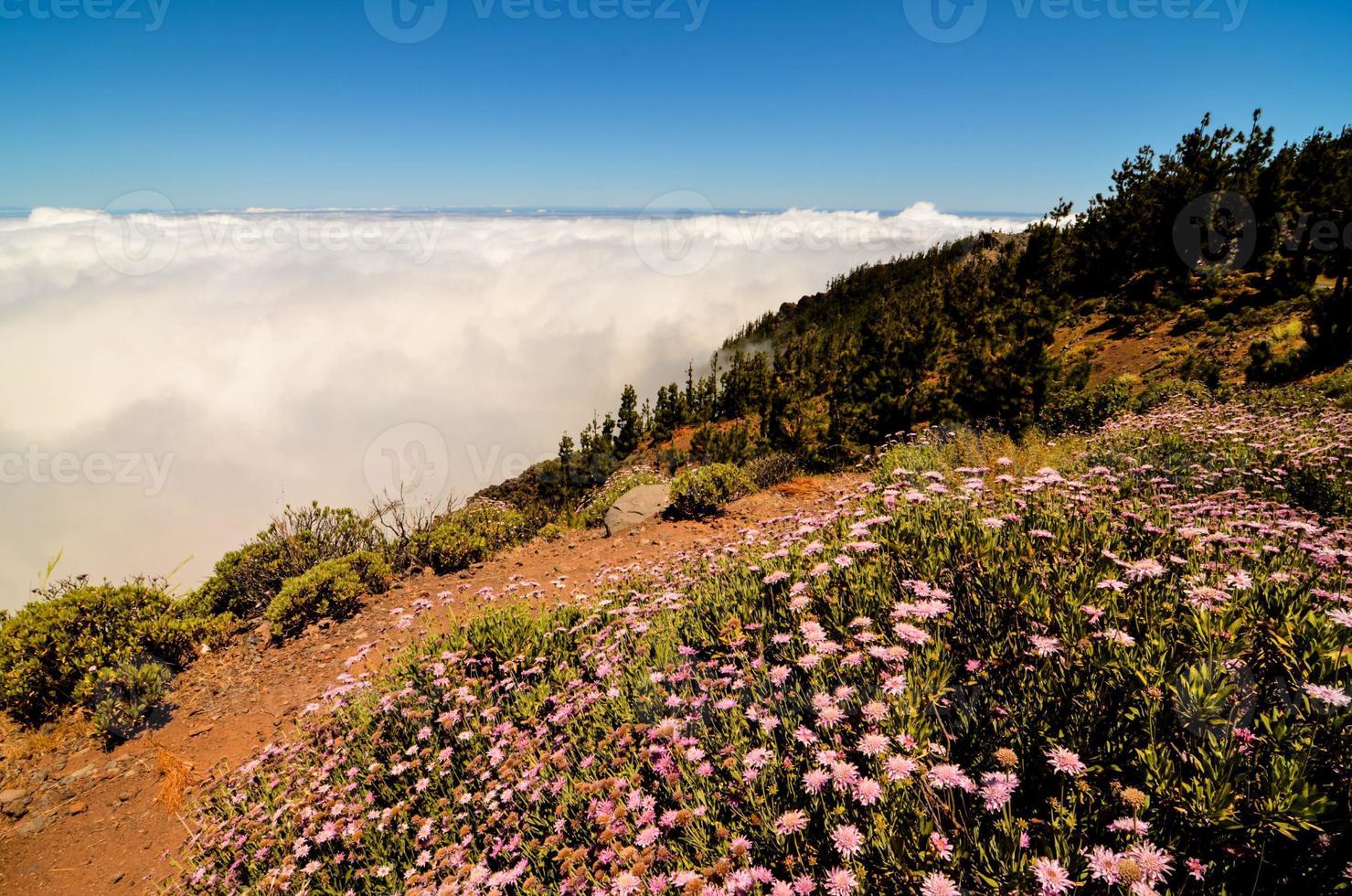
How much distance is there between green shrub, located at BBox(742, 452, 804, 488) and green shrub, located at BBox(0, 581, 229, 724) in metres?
9.23

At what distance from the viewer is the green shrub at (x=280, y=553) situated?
26.8 feet

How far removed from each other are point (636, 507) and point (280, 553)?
587 cm

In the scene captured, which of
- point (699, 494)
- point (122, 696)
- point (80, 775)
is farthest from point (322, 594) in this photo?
point (699, 494)

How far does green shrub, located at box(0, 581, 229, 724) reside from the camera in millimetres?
5992

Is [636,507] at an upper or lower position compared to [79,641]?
upper

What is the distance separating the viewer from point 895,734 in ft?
7.03

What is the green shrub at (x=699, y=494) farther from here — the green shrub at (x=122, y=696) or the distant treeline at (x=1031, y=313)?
the green shrub at (x=122, y=696)

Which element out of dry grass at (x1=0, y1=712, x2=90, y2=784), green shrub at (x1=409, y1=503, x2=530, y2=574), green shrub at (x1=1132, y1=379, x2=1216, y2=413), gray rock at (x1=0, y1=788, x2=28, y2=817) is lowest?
dry grass at (x1=0, y1=712, x2=90, y2=784)

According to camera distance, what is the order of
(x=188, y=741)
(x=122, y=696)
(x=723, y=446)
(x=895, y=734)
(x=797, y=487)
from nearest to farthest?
(x=895, y=734)
(x=188, y=741)
(x=122, y=696)
(x=797, y=487)
(x=723, y=446)

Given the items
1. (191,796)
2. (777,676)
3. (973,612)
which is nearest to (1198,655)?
(973,612)

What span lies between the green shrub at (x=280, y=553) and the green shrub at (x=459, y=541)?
0.87 meters

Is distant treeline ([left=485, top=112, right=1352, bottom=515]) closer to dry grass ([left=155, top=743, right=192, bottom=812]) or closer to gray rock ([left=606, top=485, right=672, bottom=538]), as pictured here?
gray rock ([left=606, top=485, right=672, bottom=538])

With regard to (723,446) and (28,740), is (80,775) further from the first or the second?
(723,446)

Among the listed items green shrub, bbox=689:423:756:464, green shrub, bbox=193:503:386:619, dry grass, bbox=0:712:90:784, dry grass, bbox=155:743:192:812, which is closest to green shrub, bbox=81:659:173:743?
dry grass, bbox=0:712:90:784
